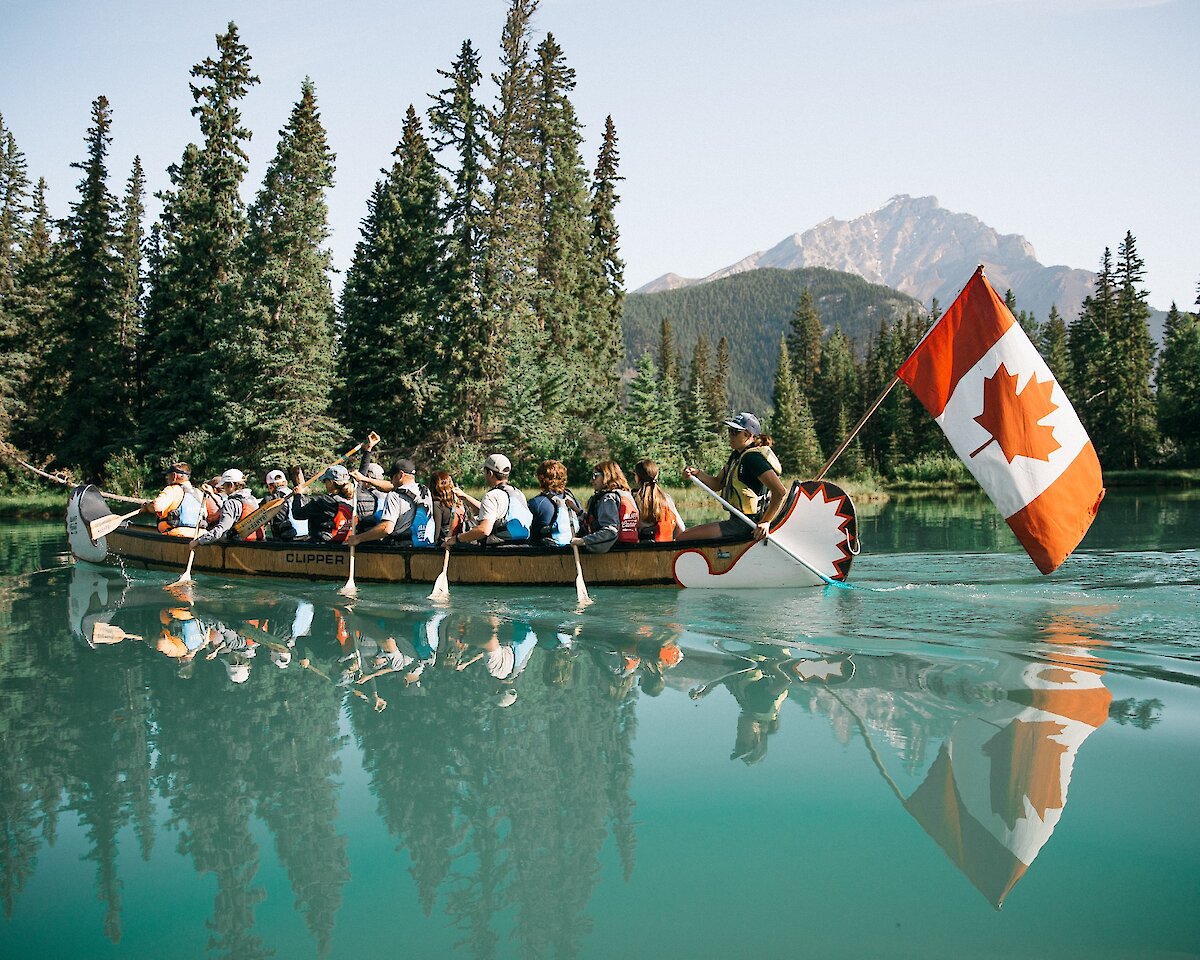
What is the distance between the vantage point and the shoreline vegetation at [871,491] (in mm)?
35125

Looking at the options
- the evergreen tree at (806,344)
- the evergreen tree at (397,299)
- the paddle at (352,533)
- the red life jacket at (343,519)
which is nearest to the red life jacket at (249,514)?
the red life jacket at (343,519)

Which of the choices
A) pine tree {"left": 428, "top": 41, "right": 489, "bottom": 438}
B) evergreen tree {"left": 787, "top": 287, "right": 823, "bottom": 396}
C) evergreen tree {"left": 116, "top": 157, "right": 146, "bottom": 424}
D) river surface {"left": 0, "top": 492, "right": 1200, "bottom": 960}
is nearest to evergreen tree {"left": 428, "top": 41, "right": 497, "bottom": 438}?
pine tree {"left": 428, "top": 41, "right": 489, "bottom": 438}

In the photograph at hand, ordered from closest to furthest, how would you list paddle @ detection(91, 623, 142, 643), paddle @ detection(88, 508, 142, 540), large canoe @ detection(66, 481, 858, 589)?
paddle @ detection(91, 623, 142, 643)
large canoe @ detection(66, 481, 858, 589)
paddle @ detection(88, 508, 142, 540)

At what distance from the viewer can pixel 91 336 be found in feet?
135

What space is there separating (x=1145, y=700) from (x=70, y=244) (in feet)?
148

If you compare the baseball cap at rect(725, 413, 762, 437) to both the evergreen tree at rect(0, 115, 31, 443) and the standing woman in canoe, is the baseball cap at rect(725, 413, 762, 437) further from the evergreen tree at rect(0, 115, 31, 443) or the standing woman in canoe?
the evergreen tree at rect(0, 115, 31, 443)

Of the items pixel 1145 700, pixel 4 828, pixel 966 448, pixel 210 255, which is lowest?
pixel 4 828

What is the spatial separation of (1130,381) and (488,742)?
204 ft

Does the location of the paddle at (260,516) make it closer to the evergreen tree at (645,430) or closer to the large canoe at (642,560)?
the large canoe at (642,560)

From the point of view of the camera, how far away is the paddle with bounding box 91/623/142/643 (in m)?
10.5

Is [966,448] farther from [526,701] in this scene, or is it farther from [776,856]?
[776,856]

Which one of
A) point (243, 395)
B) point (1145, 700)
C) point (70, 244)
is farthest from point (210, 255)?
point (1145, 700)

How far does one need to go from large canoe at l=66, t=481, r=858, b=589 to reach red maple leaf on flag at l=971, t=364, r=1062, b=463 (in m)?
2.04

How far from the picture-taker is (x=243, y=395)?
111 feet
